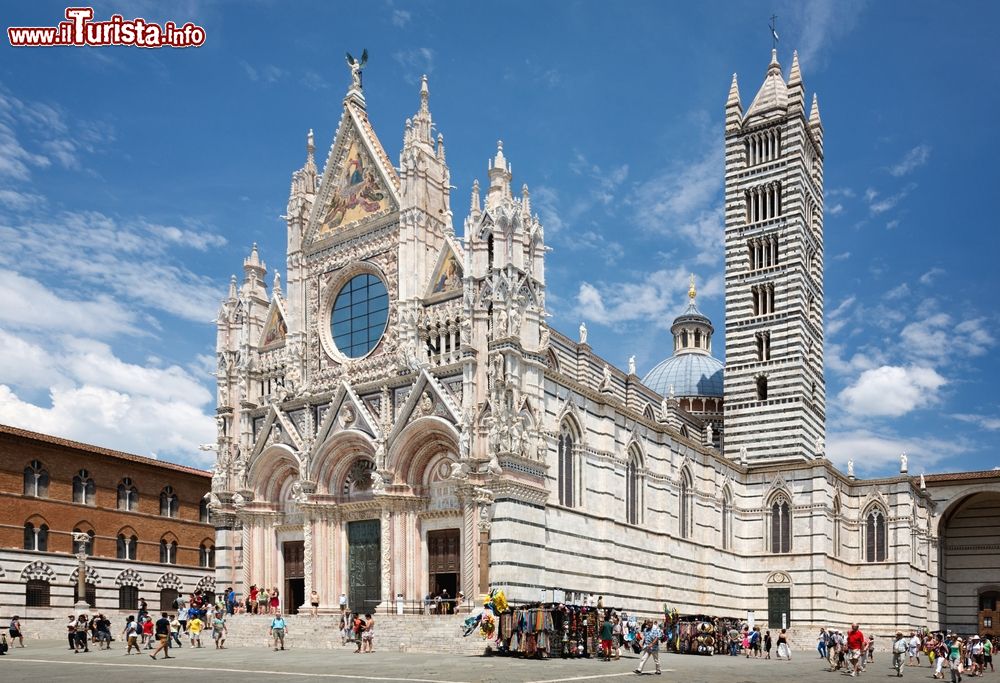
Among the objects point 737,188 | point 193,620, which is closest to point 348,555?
point 193,620

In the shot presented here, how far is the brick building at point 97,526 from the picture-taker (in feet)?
140

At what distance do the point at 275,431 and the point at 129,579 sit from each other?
12.9 metres

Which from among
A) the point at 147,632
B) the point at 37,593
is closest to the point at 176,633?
the point at 147,632

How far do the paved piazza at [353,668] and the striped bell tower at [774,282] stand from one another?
68.2 feet

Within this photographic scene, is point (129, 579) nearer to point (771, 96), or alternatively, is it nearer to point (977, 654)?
point (977, 654)

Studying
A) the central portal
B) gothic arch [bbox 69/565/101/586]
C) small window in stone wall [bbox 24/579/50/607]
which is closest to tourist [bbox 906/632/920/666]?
the central portal

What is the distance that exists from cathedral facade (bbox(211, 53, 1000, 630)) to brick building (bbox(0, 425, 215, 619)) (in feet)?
25.5

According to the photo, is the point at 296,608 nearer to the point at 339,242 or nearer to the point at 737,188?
the point at 339,242

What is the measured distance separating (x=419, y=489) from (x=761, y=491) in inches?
867

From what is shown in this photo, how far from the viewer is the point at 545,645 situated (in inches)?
1135

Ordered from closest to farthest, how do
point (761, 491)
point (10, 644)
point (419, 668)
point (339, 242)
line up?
point (419, 668), point (10, 644), point (339, 242), point (761, 491)

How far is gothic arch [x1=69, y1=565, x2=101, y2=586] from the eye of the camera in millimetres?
44875

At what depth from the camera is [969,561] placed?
6056 centimetres

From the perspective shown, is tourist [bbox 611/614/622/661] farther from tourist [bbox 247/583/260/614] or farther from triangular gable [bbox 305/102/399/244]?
triangular gable [bbox 305/102/399/244]
